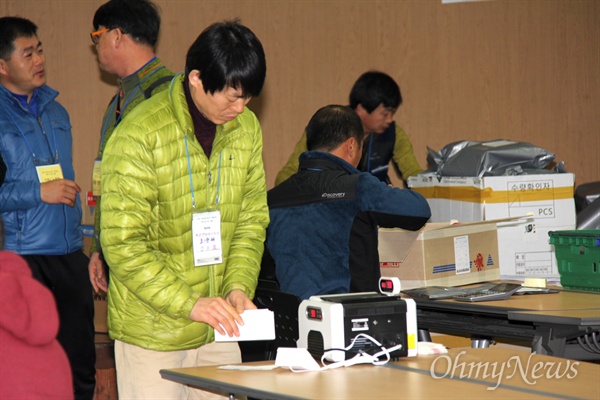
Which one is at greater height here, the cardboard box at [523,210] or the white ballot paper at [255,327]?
the cardboard box at [523,210]

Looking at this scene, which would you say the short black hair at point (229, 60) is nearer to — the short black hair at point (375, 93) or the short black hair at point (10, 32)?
the short black hair at point (10, 32)

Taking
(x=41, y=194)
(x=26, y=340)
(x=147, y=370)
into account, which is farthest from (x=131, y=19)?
(x=26, y=340)

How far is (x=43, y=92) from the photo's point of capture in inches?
149

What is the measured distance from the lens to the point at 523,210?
407 centimetres

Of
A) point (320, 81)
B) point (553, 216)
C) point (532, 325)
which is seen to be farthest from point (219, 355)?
point (320, 81)

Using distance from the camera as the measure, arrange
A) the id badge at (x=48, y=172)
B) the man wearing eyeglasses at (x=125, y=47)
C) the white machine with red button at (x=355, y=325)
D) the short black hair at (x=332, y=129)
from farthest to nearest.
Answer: the id badge at (x=48, y=172) < the short black hair at (x=332, y=129) < the man wearing eyeglasses at (x=125, y=47) < the white machine with red button at (x=355, y=325)

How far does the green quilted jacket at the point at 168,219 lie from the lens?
85.7 inches

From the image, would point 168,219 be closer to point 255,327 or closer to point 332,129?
point 255,327

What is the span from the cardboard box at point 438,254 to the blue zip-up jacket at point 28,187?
4.59ft

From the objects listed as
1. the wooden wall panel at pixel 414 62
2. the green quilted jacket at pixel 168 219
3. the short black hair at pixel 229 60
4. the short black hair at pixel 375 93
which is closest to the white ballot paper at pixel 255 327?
the green quilted jacket at pixel 168 219

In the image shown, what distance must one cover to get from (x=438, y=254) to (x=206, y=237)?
149 centimetres

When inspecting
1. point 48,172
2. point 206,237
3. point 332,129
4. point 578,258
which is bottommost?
point 578,258

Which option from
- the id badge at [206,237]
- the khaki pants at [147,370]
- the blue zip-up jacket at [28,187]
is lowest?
the khaki pants at [147,370]

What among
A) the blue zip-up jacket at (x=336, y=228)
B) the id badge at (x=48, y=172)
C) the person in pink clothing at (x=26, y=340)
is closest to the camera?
the person in pink clothing at (x=26, y=340)
